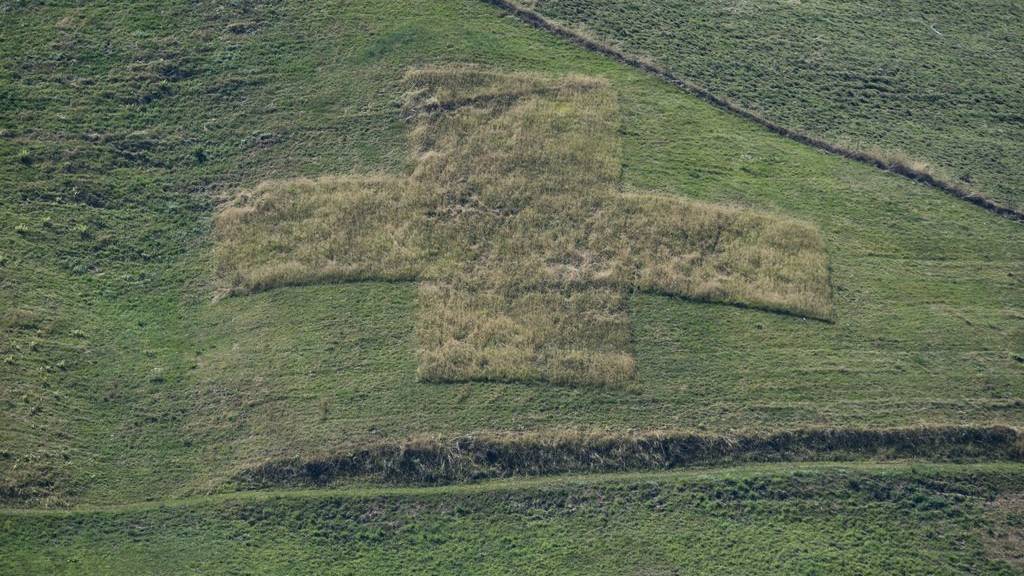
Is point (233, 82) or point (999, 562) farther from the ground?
point (233, 82)

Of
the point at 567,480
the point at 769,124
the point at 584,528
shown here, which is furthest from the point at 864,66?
the point at 584,528

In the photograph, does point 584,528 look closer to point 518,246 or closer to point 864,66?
point 518,246

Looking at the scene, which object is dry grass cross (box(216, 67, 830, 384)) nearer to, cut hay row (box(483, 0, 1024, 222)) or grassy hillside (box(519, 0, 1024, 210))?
cut hay row (box(483, 0, 1024, 222))

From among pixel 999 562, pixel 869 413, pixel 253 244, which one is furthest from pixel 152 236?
pixel 999 562

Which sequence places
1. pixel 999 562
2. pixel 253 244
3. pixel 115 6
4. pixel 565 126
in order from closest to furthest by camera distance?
pixel 999 562 < pixel 253 244 < pixel 565 126 < pixel 115 6

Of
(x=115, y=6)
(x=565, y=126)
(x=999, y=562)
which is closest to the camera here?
(x=999, y=562)

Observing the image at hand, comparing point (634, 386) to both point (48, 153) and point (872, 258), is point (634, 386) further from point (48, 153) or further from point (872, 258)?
point (48, 153)

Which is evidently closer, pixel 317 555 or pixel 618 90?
pixel 317 555
